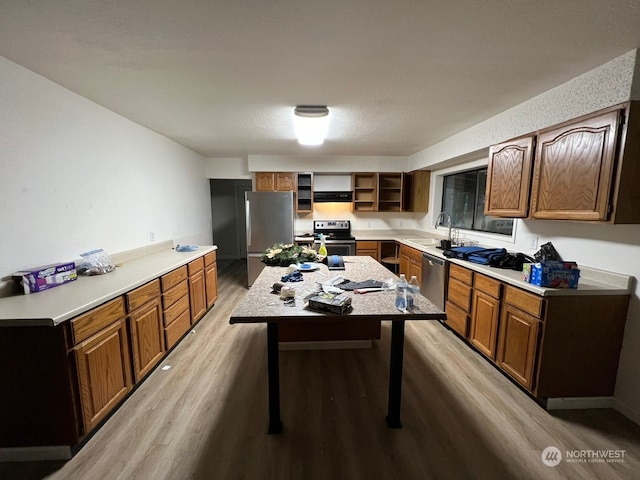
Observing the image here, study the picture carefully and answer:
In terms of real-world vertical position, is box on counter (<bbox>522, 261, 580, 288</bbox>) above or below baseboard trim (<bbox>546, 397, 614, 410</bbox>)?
above

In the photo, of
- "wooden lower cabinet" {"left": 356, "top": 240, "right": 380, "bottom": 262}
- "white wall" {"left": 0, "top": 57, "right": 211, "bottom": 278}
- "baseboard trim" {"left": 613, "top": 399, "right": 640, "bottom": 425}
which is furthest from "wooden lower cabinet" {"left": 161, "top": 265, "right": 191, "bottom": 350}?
"baseboard trim" {"left": 613, "top": 399, "right": 640, "bottom": 425}

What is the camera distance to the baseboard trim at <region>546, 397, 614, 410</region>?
1859mm

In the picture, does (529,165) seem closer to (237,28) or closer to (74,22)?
(237,28)

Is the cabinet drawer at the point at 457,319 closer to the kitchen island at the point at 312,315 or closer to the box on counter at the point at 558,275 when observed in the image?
the box on counter at the point at 558,275

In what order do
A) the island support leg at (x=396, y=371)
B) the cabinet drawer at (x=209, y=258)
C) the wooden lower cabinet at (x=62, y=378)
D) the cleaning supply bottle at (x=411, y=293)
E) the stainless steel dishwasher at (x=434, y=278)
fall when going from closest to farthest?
the wooden lower cabinet at (x=62, y=378), the cleaning supply bottle at (x=411, y=293), the island support leg at (x=396, y=371), the stainless steel dishwasher at (x=434, y=278), the cabinet drawer at (x=209, y=258)

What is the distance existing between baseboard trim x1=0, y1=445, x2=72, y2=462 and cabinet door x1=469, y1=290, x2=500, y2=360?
3057mm

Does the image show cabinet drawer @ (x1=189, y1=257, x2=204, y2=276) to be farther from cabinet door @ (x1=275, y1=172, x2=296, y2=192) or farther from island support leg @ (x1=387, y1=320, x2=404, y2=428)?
island support leg @ (x1=387, y1=320, x2=404, y2=428)

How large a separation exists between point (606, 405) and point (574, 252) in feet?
3.67

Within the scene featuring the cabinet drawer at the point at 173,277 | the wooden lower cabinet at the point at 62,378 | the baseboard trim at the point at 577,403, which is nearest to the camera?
the wooden lower cabinet at the point at 62,378

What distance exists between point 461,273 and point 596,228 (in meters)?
1.06

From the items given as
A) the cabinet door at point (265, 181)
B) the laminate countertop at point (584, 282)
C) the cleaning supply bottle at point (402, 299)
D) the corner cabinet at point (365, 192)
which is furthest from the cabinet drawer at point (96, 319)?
the corner cabinet at point (365, 192)

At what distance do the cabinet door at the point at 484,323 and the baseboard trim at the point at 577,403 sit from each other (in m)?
0.45

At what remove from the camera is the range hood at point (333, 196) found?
4.79 meters

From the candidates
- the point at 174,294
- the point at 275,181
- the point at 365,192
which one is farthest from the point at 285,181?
the point at 174,294
